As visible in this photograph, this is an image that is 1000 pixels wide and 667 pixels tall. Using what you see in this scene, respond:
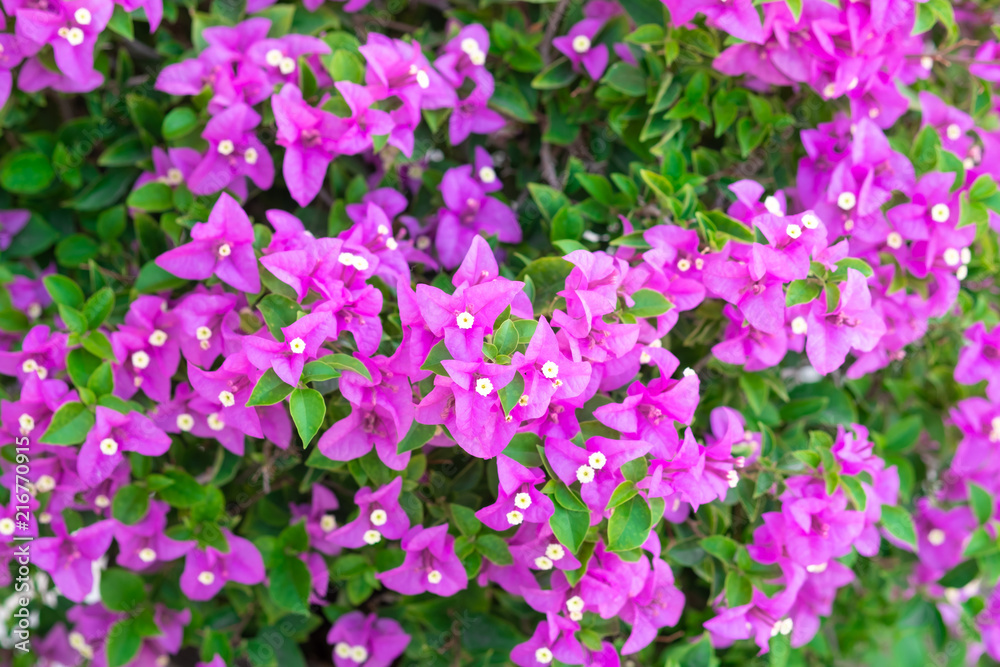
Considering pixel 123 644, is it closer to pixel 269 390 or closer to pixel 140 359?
pixel 140 359

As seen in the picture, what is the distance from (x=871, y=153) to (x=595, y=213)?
0.46m

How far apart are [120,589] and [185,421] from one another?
333mm

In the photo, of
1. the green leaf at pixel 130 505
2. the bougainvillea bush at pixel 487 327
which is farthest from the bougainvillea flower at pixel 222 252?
the green leaf at pixel 130 505

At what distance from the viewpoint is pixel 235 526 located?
4.80ft

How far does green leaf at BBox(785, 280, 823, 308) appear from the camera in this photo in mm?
1155

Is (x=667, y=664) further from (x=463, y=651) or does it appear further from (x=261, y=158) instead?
(x=261, y=158)

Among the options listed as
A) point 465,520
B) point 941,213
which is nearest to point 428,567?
point 465,520

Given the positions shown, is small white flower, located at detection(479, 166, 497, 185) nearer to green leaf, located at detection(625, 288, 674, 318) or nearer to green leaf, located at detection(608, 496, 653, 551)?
green leaf, located at detection(625, 288, 674, 318)

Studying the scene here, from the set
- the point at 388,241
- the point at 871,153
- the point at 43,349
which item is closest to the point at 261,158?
the point at 388,241

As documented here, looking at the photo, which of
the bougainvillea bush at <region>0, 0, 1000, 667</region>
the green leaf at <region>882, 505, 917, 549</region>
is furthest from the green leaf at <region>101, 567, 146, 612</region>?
the green leaf at <region>882, 505, 917, 549</region>

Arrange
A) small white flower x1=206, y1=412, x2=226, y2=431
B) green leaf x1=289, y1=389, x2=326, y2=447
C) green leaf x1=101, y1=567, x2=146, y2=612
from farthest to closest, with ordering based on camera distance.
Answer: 1. green leaf x1=101, y1=567, x2=146, y2=612
2. small white flower x1=206, y1=412, x2=226, y2=431
3. green leaf x1=289, y1=389, x2=326, y2=447

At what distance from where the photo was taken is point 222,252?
4.00ft

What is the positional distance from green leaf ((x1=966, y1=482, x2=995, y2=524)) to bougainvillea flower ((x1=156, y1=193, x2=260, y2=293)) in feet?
4.34

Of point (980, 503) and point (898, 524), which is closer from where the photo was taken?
point (898, 524)
